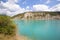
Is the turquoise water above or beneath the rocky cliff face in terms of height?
beneath

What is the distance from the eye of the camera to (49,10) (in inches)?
106

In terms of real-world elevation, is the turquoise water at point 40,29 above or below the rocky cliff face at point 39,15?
below

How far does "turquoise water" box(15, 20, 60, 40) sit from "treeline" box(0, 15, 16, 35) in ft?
0.33

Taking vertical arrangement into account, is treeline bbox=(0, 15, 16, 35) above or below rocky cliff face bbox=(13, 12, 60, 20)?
below

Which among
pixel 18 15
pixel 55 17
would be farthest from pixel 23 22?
pixel 55 17

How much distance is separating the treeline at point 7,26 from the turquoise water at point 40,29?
101mm

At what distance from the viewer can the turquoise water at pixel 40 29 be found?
8.61ft

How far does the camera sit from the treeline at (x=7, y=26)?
2.68 m

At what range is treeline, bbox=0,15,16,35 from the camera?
2684 millimetres

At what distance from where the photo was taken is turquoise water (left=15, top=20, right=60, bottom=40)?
2.62 metres

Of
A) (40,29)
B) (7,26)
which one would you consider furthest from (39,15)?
(7,26)

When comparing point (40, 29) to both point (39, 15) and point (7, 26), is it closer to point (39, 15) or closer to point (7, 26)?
point (39, 15)

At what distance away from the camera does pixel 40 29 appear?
266 centimetres

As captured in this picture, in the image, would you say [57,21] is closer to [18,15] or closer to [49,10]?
[49,10]
